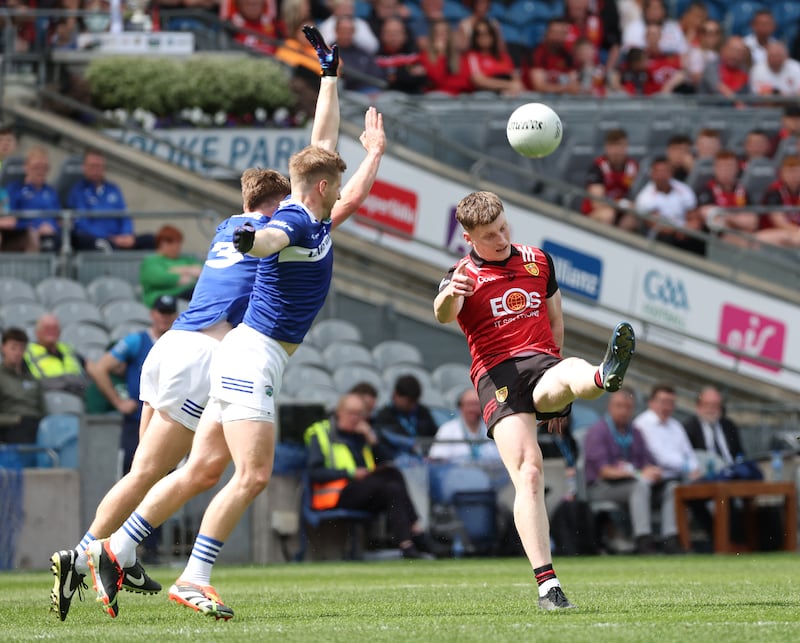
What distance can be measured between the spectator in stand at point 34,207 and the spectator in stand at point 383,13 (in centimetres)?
582

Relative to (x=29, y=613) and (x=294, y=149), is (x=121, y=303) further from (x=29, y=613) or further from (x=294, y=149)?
(x=29, y=613)

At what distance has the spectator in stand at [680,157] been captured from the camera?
20438mm

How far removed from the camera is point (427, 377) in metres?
17.2

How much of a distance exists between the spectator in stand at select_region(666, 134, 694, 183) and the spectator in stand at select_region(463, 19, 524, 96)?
2436 mm

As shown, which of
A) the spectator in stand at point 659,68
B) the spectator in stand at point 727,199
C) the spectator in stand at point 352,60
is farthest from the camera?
the spectator in stand at point 659,68

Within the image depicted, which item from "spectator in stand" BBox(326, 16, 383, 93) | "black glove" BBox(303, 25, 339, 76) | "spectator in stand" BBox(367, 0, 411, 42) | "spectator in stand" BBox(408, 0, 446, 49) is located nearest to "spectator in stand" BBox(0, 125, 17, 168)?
"spectator in stand" BBox(326, 16, 383, 93)

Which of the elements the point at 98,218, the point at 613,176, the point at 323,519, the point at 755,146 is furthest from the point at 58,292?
the point at 755,146

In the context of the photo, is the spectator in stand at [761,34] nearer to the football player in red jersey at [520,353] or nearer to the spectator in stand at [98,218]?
the spectator in stand at [98,218]

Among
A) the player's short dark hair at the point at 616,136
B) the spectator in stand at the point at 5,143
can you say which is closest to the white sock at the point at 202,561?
the spectator in stand at the point at 5,143

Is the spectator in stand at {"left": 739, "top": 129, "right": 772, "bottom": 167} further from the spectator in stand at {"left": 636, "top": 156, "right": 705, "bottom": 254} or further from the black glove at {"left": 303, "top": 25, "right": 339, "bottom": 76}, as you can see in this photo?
the black glove at {"left": 303, "top": 25, "right": 339, "bottom": 76}

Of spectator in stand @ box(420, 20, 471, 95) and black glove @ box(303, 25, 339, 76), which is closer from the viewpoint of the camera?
black glove @ box(303, 25, 339, 76)

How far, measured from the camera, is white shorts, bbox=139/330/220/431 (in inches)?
338

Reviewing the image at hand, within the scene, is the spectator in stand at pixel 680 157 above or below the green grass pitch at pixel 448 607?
above

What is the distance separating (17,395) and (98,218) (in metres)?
4.00
